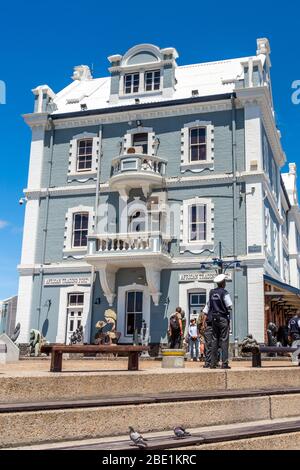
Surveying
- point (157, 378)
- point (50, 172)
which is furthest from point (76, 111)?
point (157, 378)

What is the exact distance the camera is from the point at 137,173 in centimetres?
2522

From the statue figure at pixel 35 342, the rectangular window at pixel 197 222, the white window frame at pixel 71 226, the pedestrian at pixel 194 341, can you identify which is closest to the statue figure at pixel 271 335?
the pedestrian at pixel 194 341

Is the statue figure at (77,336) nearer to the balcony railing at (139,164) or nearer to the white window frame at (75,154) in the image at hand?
the balcony railing at (139,164)

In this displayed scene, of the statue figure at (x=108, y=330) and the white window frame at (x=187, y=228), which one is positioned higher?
the white window frame at (x=187, y=228)

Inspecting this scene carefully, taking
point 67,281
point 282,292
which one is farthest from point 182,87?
point 282,292

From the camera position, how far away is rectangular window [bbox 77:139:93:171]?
27781 mm

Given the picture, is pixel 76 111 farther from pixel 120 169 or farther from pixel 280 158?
pixel 280 158

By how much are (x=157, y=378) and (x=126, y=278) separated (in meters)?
18.0

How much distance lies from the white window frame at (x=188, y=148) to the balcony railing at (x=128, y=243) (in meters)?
3.82

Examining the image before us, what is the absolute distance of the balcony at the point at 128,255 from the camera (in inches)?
949

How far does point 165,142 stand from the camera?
2675cm

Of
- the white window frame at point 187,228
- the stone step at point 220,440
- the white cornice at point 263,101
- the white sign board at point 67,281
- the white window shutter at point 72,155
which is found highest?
the white cornice at point 263,101

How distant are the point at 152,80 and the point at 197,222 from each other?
8.68m

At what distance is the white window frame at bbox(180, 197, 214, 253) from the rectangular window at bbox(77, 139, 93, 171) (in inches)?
226
